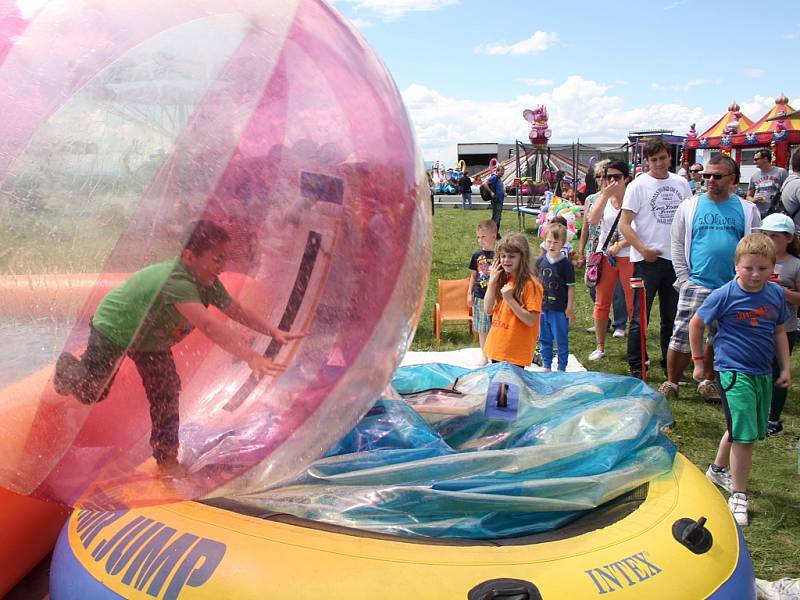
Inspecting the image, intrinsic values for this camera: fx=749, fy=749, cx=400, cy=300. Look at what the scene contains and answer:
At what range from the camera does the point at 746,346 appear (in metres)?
3.41

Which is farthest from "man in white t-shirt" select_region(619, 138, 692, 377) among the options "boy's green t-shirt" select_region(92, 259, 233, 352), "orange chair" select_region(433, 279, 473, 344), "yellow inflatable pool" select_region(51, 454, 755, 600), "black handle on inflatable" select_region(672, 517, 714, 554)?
"boy's green t-shirt" select_region(92, 259, 233, 352)

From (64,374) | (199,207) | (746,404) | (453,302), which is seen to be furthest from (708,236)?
(64,374)

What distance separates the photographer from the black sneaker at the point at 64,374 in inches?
67.3

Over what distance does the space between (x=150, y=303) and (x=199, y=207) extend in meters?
0.24

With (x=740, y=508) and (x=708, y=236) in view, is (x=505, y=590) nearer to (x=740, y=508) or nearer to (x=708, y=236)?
(x=740, y=508)

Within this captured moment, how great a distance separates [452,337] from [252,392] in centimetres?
509

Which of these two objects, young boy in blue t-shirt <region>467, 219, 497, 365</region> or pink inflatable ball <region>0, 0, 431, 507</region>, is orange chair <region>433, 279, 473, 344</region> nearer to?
young boy in blue t-shirt <region>467, 219, 497, 365</region>

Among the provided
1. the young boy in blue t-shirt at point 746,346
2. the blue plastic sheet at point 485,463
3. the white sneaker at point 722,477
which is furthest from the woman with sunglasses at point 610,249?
the blue plastic sheet at point 485,463

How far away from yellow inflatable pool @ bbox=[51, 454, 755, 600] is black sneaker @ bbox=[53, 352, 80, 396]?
78 centimetres

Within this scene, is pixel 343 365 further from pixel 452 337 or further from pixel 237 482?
pixel 452 337

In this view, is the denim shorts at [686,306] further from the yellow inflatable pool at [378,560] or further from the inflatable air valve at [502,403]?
the yellow inflatable pool at [378,560]

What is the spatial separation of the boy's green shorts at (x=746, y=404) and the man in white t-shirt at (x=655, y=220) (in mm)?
1751

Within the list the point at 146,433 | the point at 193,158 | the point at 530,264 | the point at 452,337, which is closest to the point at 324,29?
the point at 193,158

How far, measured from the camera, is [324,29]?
1972 millimetres
